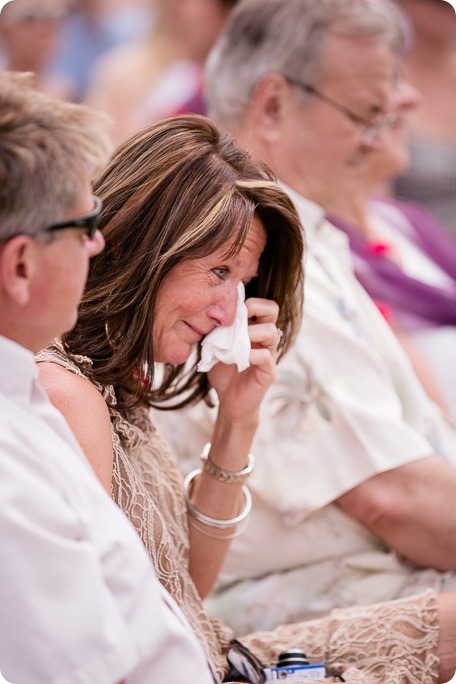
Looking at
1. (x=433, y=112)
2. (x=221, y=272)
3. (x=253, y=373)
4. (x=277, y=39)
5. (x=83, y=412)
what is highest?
(x=277, y=39)

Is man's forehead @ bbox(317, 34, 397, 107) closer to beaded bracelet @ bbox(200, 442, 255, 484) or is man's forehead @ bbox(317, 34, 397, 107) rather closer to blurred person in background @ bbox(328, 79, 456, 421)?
blurred person in background @ bbox(328, 79, 456, 421)

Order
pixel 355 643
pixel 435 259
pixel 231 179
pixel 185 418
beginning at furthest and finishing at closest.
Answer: pixel 435 259
pixel 185 418
pixel 355 643
pixel 231 179

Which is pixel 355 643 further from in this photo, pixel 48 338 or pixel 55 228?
pixel 55 228

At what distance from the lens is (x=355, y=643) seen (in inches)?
77.8

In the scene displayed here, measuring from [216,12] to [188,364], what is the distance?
3.21m

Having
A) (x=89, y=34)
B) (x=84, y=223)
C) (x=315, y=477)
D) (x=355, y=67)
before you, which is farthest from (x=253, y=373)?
(x=89, y=34)

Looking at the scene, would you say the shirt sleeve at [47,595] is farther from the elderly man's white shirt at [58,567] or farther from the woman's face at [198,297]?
the woman's face at [198,297]

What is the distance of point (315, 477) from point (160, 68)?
3.46m

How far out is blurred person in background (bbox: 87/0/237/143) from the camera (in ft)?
16.6

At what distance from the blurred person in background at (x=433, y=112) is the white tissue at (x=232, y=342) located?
329cm

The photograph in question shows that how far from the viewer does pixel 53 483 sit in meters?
1.30

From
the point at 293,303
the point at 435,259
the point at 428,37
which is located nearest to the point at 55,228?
the point at 293,303

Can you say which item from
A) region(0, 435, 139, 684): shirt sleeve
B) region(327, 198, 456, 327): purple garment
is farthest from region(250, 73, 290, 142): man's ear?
region(0, 435, 139, 684): shirt sleeve

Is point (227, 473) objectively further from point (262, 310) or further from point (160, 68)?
point (160, 68)
